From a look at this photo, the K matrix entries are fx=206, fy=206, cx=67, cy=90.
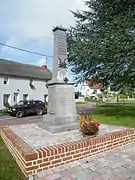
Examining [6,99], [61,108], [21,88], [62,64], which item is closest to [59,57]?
[62,64]

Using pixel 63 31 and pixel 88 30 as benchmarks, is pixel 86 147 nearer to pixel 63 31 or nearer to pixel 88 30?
pixel 63 31

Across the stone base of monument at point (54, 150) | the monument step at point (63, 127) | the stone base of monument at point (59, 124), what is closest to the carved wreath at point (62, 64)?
the stone base of monument at point (59, 124)

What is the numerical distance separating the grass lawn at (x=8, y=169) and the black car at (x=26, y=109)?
15212 millimetres

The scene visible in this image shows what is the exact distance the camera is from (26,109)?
22.1m

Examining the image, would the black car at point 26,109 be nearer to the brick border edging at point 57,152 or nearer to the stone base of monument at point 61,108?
the stone base of monument at point 61,108

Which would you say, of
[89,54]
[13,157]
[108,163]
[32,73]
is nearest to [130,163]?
[108,163]

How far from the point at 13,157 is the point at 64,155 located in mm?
1629

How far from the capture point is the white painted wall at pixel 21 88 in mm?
29391

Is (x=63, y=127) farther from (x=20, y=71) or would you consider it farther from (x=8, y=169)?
(x=20, y=71)

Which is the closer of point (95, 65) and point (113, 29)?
point (113, 29)

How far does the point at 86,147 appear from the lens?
5891 millimetres

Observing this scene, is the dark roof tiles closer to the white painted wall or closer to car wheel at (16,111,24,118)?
the white painted wall

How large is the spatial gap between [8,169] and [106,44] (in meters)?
10.3

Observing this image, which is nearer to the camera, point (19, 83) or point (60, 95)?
point (60, 95)
